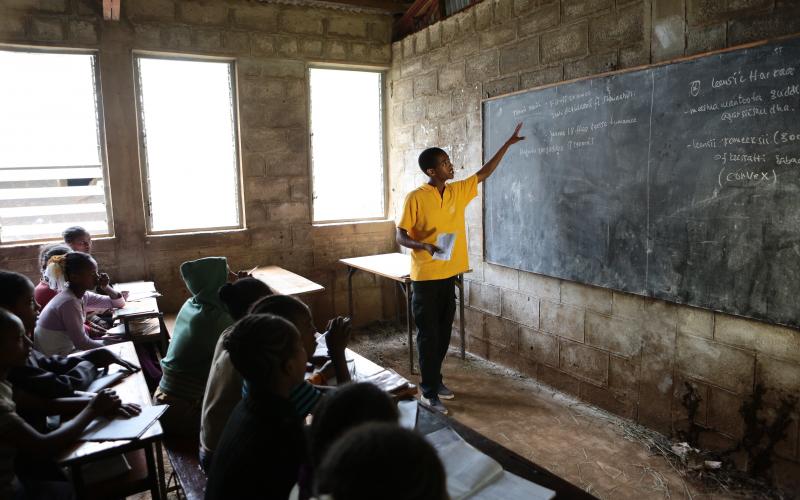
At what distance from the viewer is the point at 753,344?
105 inches

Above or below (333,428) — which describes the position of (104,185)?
above

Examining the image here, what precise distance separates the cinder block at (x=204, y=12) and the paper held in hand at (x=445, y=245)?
2.88m

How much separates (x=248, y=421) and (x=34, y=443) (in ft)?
2.55

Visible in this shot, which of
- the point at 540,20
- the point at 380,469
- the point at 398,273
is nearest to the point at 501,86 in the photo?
the point at 540,20

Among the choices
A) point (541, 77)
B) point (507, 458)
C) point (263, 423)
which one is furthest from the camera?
point (541, 77)

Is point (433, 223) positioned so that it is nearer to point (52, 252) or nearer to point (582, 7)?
point (582, 7)

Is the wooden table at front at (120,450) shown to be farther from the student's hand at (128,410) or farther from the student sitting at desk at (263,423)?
the student sitting at desk at (263,423)

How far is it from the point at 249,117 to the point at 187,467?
3570mm

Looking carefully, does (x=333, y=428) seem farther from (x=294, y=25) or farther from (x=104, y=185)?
(x=294, y=25)

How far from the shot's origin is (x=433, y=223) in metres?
3.54

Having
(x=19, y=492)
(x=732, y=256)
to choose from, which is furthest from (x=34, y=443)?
(x=732, y=256)

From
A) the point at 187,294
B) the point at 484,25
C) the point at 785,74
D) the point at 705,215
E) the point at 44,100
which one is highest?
the point at 484,25

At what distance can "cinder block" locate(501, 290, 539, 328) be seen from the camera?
13.1ft

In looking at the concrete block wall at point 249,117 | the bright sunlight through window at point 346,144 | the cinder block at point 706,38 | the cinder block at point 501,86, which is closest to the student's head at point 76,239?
the concrete block wall at point 249,117
